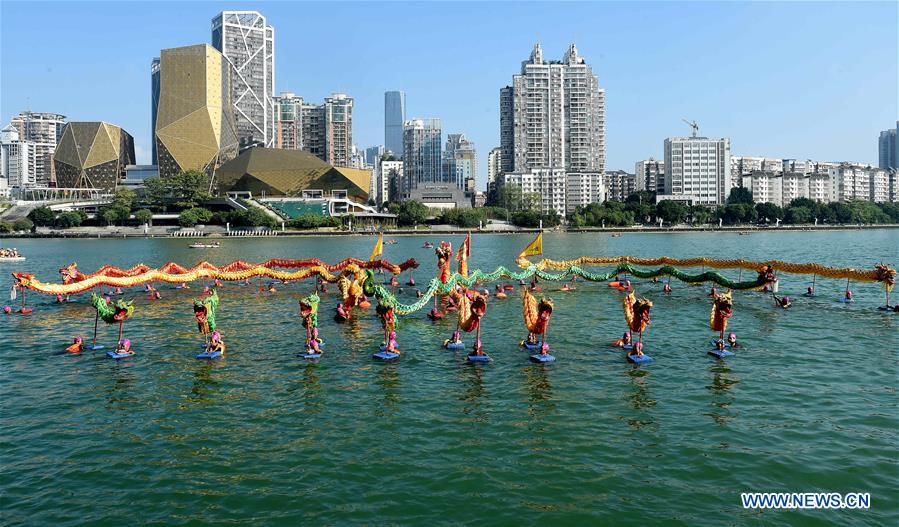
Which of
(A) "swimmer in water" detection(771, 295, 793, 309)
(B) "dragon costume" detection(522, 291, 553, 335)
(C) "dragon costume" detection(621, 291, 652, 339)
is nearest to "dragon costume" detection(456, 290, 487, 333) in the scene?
(B) "dragon costume" detection(522, 291, 553, 335)

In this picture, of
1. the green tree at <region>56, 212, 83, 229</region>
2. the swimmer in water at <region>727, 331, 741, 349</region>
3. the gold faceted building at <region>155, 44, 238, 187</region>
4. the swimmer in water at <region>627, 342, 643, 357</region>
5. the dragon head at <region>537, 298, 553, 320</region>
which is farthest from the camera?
the gold faceted building at <region>155, 44, 238, 187</region>

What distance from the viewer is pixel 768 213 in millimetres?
182125

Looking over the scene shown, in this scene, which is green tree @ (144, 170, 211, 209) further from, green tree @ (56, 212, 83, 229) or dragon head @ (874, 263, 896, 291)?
dragon head @ (874, 263, 896, 291)

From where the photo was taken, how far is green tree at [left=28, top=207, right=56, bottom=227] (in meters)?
152

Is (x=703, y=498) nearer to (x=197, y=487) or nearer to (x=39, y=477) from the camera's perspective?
(x=197, y=487)

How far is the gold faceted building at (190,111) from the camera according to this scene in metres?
171

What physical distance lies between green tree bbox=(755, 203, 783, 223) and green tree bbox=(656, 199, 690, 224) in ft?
75.6

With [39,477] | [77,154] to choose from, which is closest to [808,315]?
[39,477]

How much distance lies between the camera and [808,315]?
36.3 metres

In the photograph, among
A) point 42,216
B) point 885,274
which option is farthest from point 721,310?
point 42,216

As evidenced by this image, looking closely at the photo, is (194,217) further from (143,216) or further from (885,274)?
(885,274)

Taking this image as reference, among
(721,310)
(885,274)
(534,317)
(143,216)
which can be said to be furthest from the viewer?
(143,216)

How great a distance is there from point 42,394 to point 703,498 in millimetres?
20989

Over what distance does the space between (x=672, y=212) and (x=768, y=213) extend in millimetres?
30256
